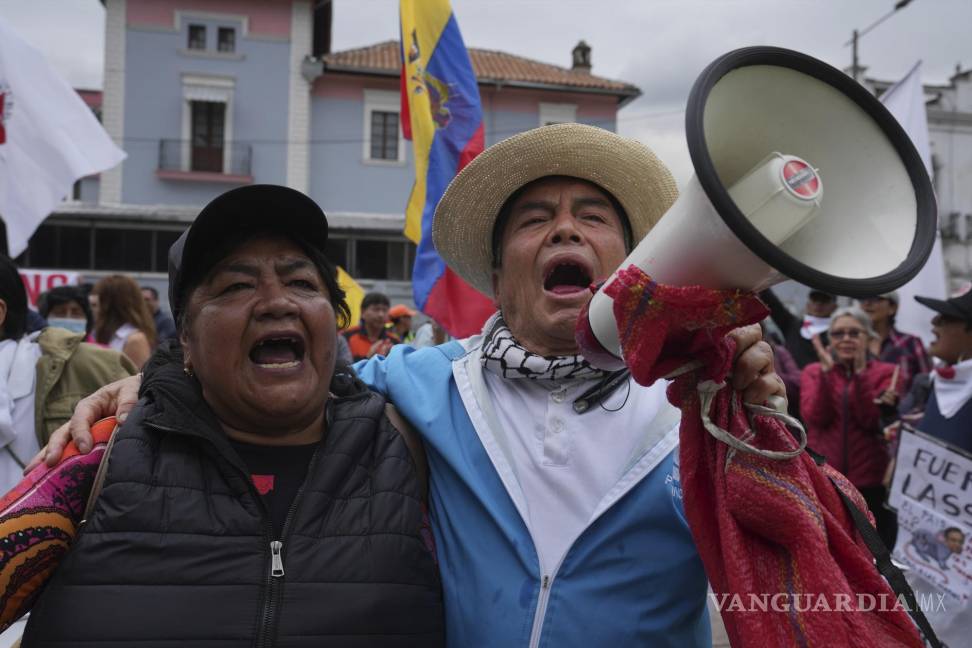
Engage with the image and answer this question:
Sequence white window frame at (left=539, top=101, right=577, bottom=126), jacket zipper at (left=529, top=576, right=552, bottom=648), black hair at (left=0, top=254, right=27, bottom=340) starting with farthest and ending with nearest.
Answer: white window frame at (left=539, top=101, right=577, bottom=126)
black hair at (left=0, top=254, right=27, bottom=340)
jacket zipper at (left=529, top=576, right=552, bottom=648)

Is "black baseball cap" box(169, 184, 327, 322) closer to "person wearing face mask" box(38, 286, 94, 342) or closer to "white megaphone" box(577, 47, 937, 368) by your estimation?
"white megaphone" box(577, 47, 937, 368)

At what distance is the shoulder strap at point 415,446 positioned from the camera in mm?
1995

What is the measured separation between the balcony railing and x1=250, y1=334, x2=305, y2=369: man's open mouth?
82.7ft

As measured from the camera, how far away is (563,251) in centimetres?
206

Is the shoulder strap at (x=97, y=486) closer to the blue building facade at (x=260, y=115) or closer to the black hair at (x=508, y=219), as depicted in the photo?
the black hair at (x=508, y=219)

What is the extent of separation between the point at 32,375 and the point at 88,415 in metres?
1.93

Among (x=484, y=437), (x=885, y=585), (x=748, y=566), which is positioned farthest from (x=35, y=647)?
(x=885, y=585)

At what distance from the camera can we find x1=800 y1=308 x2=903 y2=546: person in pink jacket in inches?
202

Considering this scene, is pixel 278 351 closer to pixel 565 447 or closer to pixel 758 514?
pixel 565 447

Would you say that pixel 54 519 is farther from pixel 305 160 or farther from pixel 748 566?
pixel 305 160

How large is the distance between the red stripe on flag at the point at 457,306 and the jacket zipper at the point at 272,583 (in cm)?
321

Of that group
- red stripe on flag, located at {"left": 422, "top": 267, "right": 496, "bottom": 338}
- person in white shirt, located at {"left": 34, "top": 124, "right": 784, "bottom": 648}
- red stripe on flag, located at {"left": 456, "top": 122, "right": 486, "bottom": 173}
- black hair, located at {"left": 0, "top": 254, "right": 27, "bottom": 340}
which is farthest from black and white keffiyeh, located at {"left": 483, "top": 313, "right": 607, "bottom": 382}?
red stripe on flag, located at {"left": 456, "top": 122, "right": 486, "bottom": 173}

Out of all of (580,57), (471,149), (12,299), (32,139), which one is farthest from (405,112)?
(580,57)

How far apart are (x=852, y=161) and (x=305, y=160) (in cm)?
2649
